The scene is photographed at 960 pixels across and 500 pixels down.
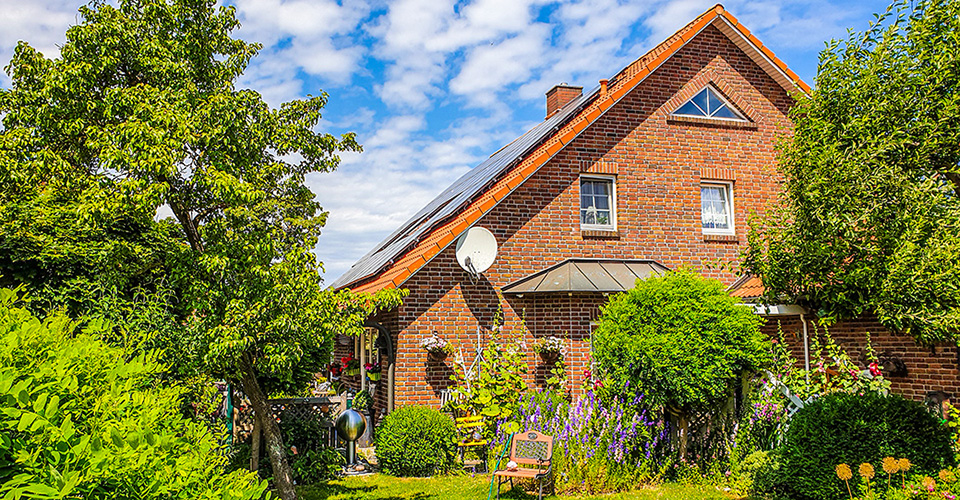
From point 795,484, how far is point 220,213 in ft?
23.0

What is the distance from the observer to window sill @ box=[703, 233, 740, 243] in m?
14.2

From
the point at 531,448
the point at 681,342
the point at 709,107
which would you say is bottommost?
the point at 531,448

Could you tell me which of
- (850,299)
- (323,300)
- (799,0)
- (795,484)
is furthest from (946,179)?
(323,300)

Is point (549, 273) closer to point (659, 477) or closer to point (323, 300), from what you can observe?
point (659, 477)

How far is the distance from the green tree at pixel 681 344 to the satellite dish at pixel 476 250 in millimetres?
2765

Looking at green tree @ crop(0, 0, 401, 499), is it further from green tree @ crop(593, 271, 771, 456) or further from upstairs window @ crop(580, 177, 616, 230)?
upstairs window @ crop(580, 177, 616, 230)

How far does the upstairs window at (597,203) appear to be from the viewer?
13703 millimetres

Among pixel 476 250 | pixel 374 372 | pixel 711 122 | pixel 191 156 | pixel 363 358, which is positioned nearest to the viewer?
pixel 191 156

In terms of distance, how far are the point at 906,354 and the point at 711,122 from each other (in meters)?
5.91

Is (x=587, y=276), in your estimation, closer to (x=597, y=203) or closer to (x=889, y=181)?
(x=597, y=203)

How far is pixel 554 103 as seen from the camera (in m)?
20.7

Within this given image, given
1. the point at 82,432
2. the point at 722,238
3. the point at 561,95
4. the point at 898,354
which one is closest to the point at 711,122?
the point at 722,238

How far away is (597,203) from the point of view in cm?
1384

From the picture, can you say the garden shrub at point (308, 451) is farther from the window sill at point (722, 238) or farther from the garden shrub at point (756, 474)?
the window sill at point (722, 238)
